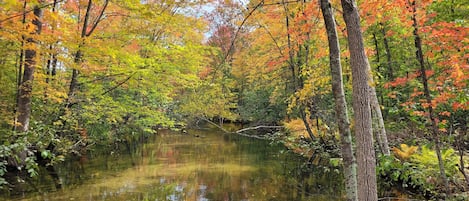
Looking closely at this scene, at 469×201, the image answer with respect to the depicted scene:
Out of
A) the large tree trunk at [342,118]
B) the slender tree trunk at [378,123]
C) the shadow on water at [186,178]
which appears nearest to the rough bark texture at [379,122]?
the slender tree trunk at [378,123]

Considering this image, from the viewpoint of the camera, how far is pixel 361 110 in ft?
10.1

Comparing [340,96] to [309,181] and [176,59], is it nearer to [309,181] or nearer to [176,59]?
[309,181]

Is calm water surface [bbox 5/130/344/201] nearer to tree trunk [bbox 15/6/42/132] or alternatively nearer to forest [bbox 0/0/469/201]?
forest [bbox 0/0/469/201]

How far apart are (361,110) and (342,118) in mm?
201

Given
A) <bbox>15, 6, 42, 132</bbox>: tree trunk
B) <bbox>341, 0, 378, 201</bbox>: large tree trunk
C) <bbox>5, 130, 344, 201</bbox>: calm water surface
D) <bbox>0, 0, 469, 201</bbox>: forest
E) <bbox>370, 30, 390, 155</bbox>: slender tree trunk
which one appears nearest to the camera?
<bbox>341, 0, 378, 201</bbox>: large tree trunk

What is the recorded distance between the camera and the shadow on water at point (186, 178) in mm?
7249

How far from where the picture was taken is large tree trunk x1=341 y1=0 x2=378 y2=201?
3068 millimetres

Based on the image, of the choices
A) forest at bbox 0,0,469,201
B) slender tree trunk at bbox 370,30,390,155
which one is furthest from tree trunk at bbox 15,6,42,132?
slender tree trunk at bbox 370,30,390,155

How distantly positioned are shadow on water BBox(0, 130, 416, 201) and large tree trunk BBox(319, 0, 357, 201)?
4077 millimetres

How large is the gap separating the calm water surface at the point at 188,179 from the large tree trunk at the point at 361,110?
13.5ft

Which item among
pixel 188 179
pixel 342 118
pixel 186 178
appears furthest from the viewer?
pixel 186 178

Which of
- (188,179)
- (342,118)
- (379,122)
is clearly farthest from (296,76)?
(342,118)

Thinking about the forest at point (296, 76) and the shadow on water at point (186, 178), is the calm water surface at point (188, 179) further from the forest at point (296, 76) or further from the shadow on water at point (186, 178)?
the forest at point (296, 76)

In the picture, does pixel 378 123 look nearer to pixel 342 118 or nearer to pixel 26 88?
pixel 342 118
